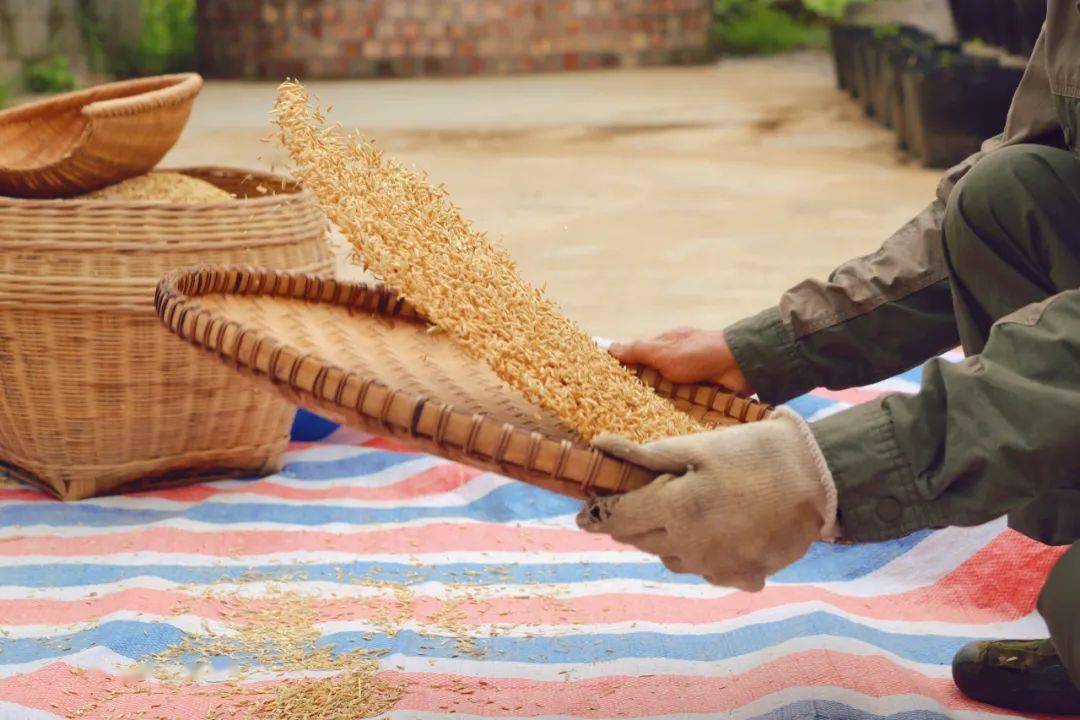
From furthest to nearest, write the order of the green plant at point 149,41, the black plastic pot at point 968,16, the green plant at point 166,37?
the green plant at point 166,37 → the green plant at point 149,41 → the black plastic pot at point 968,16

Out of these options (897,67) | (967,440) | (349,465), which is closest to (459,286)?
(967,440)

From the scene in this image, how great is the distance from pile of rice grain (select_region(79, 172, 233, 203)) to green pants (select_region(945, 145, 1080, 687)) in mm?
1402

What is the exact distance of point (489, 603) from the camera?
6.77 ft

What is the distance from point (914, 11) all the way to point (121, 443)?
322 inches

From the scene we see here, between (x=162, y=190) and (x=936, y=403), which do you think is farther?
(x=162, y=190)

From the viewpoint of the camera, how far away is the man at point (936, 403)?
1263mm

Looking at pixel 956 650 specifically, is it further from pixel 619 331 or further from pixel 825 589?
pixel 619 331

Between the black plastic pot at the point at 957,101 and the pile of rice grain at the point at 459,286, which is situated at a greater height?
the pile of rice grain at the point at 459,286

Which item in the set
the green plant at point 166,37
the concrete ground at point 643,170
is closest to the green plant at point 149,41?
the green plant at point 166,37

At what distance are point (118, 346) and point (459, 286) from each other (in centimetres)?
103

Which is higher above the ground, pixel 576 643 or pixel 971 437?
pixel 971 437

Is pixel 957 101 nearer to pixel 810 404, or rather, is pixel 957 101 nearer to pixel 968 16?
pixel 968 16

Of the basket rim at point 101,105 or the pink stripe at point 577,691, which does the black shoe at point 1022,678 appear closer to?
the pink stripe at point 577,691

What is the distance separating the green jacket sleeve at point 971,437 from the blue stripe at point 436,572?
2.89 feet
